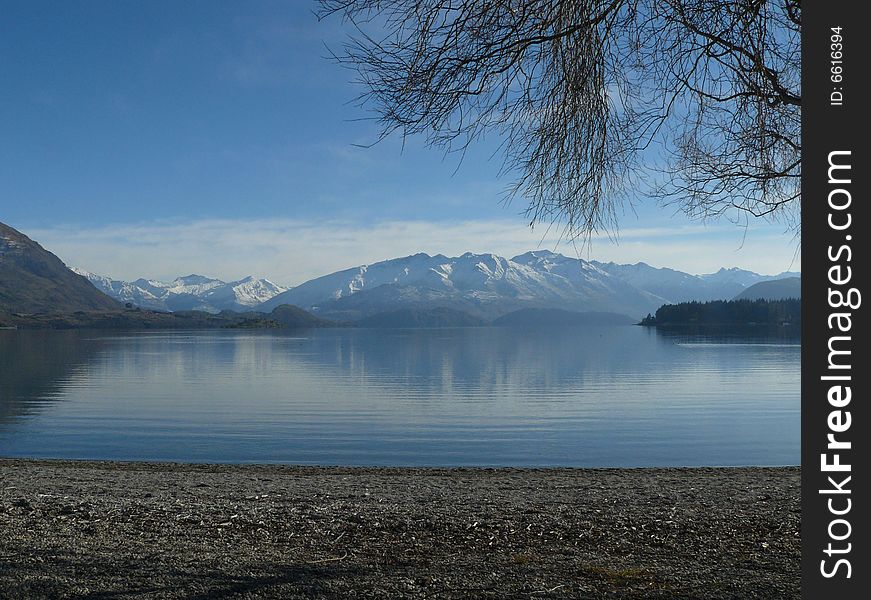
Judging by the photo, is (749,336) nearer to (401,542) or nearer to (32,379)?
(32,379)

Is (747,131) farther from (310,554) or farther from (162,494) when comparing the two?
(162,494)

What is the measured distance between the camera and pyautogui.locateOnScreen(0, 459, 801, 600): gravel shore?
5.52 meters

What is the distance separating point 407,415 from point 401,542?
27.1m

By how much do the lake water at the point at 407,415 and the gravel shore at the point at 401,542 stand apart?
431 inches

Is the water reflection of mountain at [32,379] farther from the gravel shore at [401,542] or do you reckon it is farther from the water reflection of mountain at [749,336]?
the water reflection of mountain at [749,336]

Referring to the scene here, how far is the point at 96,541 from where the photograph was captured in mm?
7312

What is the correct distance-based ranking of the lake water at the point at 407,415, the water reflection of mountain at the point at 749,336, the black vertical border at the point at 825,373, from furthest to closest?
the water reflection of mountain at the point at 749,336
the lake water at the point at 407,415
the black vertical border at the point at 825,373

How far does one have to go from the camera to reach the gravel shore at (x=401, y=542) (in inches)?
217

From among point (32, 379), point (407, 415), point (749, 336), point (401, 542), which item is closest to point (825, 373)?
point (401, 542)

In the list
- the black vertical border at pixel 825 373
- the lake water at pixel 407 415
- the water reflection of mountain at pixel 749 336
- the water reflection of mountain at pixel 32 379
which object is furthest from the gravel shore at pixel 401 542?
the water reflection of mountain at pixel 749 336

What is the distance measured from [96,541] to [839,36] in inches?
287

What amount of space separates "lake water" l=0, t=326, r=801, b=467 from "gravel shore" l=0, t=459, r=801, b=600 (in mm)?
10948

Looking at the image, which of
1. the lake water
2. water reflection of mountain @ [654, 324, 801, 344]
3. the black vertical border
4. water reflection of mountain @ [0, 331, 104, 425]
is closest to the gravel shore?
the black vertical border

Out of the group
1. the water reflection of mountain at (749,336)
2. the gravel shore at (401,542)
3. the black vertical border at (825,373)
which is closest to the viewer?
the black vertical border at (825,373)
